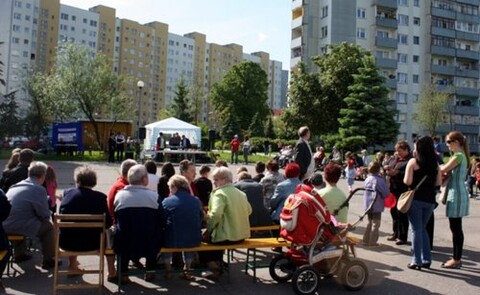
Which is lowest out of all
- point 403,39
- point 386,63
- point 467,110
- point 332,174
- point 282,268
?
point 282,268

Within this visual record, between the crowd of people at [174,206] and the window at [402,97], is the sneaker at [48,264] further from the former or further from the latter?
the window at [402,97]

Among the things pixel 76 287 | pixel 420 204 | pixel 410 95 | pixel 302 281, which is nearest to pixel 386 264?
pixel 420 204

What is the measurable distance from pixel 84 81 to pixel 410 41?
47.6 meters

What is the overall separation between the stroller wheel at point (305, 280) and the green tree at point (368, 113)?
35026 mm

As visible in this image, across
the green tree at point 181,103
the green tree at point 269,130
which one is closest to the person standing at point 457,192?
the green tree at point 269,130

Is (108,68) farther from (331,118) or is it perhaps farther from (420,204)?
(420,204)

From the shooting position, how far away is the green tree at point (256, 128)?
220ft

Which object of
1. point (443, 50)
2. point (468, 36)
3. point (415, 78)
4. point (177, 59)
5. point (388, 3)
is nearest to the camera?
point (388, 3)

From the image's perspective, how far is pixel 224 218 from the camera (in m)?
6.64

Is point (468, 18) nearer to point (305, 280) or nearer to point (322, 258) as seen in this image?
point (322, 258)

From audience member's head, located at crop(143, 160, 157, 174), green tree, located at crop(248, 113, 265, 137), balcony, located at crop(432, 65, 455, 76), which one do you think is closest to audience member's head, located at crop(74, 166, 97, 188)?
audience member's head, located at crop(143, 160, 157, 174)

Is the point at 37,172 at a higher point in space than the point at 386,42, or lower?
lower

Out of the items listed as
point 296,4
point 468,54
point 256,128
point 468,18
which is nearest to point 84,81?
point 256,128

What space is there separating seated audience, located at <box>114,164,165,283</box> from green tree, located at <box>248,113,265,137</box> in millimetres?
60548
